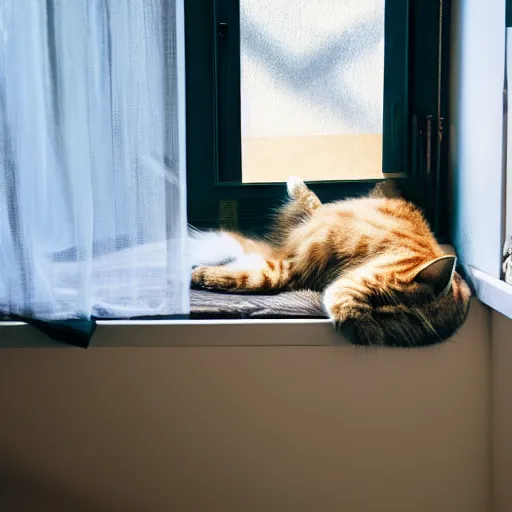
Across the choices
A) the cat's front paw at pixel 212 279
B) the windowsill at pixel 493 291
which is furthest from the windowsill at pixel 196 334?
the windowsill at pixel 493 291

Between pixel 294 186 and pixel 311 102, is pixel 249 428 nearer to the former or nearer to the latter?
pixel 294 186

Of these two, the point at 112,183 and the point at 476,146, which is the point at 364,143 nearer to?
the point at 476,146

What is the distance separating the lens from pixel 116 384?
1.51 m

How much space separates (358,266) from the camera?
1518 mm

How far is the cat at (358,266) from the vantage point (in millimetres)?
1410

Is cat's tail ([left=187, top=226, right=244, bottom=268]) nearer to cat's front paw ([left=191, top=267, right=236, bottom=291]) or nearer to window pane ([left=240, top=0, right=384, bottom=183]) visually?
cat's front paw ([left=191, top=267, right=236, bottom=291])

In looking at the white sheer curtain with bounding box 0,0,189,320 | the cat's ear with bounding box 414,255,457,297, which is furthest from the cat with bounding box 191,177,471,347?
the white sheer curtain with bounding box 0,0,189,320

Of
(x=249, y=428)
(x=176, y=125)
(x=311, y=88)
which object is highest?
(x=311, y=88)

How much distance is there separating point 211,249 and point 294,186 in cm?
26

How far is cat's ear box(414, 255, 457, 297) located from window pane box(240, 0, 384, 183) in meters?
0.37

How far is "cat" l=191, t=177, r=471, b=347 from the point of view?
1.41m

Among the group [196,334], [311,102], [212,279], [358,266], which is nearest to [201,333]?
[196,334]

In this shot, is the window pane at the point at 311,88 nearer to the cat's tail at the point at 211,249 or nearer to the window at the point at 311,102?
the window at the point at 311,102

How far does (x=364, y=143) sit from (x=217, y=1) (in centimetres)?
50
